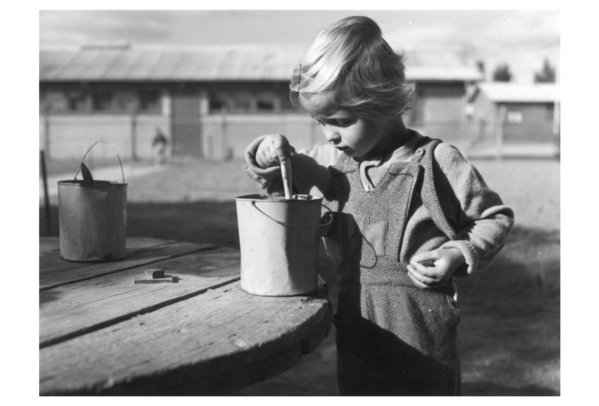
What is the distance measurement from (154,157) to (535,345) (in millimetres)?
15663

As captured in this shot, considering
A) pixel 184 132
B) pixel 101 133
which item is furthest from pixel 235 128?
pixel 101 133

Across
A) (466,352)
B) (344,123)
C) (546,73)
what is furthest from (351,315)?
(546,73)

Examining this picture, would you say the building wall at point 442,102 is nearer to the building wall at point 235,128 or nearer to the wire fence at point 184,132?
the wire fence at point 184,132

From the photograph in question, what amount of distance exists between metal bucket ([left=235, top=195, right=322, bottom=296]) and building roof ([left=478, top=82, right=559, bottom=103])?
85.8ft

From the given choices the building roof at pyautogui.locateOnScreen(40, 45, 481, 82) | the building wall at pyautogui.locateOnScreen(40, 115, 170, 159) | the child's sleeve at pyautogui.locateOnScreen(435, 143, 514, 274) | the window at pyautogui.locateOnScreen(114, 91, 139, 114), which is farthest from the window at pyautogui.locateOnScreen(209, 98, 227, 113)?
the child's sleeve at pyautogui.locateOnScreen(435, 143, 514, 274)

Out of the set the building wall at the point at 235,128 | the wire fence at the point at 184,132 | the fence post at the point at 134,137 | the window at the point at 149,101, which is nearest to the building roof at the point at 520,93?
the wire fence at the point at 184,132

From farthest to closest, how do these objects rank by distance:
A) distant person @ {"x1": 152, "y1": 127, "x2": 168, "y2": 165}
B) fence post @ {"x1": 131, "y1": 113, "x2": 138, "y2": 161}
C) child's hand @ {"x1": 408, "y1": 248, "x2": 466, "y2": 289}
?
1. fence post @ {"x1": 131, "y1": 113, "x2": 138, "y2": 161}
2. distant person @ {"x1": 152, "y1": 127, "x2": 168, "y2": 165}
3. child's hand @ {"x1": 408, "y1": 248, "x2": 466, "y2": 289}

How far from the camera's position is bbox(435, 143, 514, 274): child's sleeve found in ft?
4.43

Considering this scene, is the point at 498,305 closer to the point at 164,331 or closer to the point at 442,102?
the point at 164,331

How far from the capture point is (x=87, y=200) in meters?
1.45

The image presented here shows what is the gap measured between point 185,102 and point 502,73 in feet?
175

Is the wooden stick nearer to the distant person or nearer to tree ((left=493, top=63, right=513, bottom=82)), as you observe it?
the distant person

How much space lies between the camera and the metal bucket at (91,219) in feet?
4.78
